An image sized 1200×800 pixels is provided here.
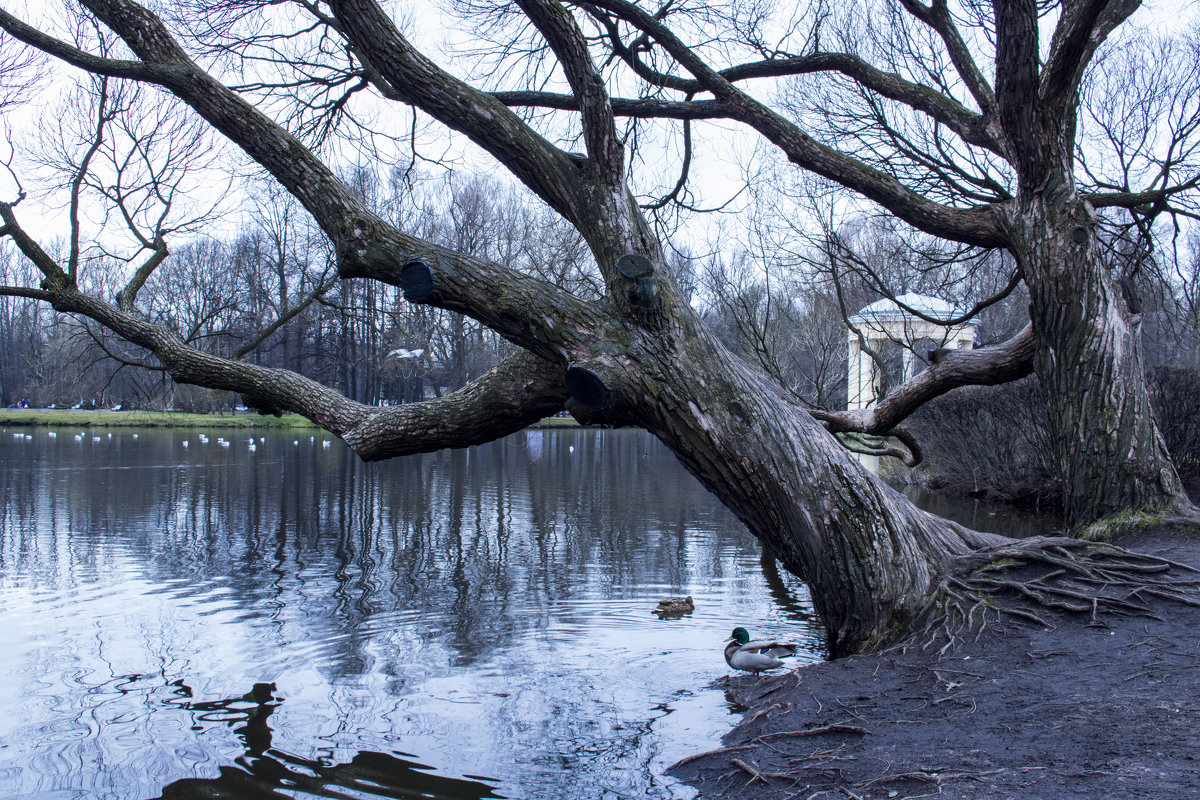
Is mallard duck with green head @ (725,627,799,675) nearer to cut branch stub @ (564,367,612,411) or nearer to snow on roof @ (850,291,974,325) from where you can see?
cut branch stub @ (564,367,612,411)

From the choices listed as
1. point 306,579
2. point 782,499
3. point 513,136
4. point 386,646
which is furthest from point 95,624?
point 782,499

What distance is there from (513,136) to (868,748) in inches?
158

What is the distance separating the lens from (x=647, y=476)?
76.7ft

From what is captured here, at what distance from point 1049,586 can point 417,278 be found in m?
4.30

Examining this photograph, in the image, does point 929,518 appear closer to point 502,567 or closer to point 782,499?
point 782,499

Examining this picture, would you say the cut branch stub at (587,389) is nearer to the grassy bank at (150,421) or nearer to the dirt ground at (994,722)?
the dirt ground at (994,722)

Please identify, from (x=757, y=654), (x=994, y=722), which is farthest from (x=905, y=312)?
(x=994, y=722)

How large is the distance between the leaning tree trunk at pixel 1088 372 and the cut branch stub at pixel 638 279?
3.22 metres

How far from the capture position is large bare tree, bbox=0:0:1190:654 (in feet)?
15.9

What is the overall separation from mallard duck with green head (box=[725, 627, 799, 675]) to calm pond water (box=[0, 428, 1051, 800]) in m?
0.25

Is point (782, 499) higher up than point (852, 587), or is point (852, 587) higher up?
point (782, 499)

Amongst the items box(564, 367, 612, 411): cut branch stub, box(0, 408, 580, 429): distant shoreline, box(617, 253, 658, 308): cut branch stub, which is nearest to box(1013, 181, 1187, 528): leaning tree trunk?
box(617, 253, 658, 308): cut branch stub

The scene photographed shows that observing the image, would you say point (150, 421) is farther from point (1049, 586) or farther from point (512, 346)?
point (1049, 586)

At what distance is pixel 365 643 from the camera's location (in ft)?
24.6
